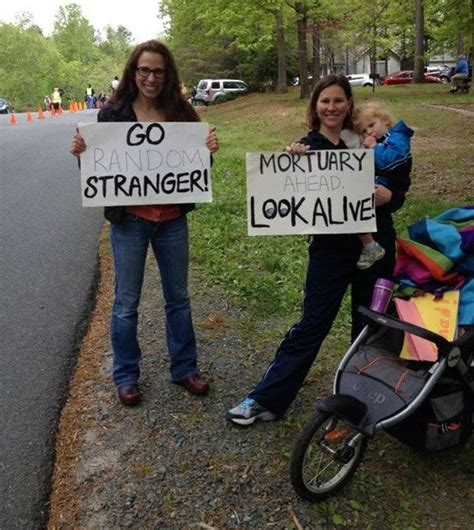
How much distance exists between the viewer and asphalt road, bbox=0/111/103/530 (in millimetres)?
3004

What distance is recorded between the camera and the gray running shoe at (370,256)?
9.80 ft

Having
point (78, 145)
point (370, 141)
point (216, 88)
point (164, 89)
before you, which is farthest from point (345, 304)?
point (216, 88)

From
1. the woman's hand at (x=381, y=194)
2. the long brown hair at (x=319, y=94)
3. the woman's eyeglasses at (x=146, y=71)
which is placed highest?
the woman's eyeglasses at (x=146, y=71)

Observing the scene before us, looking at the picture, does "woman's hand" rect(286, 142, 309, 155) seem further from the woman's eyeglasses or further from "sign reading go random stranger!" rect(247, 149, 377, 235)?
the woman's eyeglasses

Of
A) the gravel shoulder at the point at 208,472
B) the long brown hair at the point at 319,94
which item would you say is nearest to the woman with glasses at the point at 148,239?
the gravel shoulder at the point at 208,472

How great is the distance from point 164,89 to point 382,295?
1616 millimetres

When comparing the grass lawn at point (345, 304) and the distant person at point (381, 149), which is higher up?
the distant person at point (381, 149)

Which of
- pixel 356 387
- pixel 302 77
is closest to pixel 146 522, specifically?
pixel 356 387

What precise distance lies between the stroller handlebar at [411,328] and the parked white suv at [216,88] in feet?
110

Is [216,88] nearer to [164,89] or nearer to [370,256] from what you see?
[164,89]

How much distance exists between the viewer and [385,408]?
2.62 meters

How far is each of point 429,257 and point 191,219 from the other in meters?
5.13

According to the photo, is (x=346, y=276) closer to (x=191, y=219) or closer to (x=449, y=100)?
(x=191, y=219)

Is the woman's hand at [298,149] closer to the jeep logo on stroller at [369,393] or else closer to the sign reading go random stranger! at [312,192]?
the sign reading go random stranger! at [312,192]
